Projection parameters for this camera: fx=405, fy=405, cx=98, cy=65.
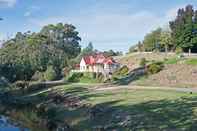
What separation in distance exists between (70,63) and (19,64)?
51.2 feet

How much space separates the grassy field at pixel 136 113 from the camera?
28797 millimetres

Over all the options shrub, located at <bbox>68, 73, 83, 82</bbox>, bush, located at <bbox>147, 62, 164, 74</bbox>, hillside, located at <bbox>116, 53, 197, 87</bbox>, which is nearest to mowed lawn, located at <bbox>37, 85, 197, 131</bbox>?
hillside, located at <bbox>116, 53, 197, 87</bbox>

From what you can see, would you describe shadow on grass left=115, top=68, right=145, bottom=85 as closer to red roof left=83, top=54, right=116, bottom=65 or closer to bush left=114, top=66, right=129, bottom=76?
bush left=114, top=66, right=129, bottom=76

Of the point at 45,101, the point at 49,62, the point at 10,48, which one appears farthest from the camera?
the point at 10,48

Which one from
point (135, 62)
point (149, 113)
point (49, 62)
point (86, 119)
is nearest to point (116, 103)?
point (86, 119)

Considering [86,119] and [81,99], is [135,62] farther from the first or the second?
[86,119]

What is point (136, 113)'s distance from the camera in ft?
111

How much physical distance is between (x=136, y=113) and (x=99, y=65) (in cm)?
6257

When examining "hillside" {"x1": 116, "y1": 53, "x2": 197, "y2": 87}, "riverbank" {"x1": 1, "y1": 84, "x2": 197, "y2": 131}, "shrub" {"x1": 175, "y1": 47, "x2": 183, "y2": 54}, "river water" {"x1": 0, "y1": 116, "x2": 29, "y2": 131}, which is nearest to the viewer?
"riverbank" {"x1": 1, "y1": 84, "x2": 197, "y2": 131}

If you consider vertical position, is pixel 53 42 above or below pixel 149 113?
above

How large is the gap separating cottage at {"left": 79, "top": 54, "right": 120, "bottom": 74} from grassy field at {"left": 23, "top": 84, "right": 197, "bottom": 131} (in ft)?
144

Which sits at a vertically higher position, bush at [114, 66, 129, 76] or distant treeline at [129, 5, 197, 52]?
distant treeline at [129, 5, 197, 52]

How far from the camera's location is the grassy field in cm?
2880

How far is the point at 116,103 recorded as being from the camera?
41.4 metres
